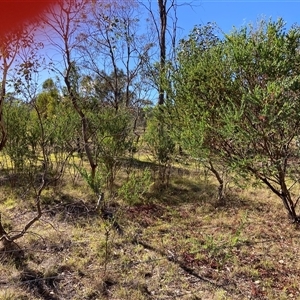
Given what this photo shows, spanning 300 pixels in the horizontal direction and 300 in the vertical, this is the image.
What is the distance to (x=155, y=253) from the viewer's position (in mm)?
3393

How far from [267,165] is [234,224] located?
1.13m

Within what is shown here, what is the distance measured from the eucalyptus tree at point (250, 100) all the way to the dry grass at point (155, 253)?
0.85m

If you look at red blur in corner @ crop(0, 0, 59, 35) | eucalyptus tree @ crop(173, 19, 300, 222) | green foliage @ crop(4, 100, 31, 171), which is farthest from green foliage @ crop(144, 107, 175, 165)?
red blur in corner @ crop(0, 0, 59, 35)

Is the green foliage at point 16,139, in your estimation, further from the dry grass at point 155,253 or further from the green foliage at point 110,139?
the green foliage at point 110,139

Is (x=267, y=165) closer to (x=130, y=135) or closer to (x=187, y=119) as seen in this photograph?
(x=187, y=119)

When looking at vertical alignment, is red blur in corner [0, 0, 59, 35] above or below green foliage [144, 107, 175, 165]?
above

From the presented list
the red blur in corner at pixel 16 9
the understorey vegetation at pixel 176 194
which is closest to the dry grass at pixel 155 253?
the understorey vegetation at pixel 176 194

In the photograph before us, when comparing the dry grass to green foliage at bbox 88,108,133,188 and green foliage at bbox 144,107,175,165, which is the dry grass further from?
green foliage at bbox 144,107,175,165

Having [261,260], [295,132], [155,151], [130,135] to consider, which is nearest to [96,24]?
[130,135]

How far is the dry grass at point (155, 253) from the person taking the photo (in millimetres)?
2682

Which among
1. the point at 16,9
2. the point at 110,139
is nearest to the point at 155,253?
the point at 110,139

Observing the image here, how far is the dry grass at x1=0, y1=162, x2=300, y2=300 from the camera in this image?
268 cm

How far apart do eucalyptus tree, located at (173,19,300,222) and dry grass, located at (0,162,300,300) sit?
85cm

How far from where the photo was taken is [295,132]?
139 inches
